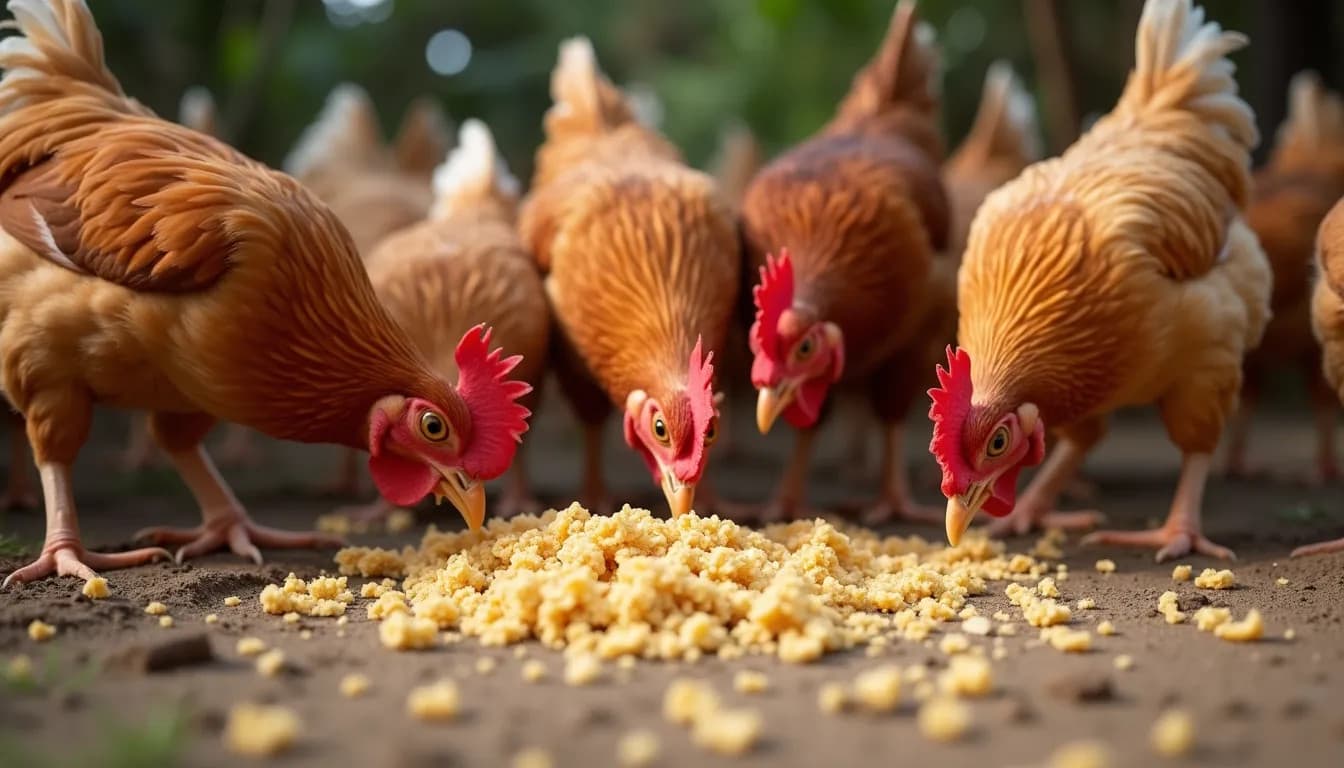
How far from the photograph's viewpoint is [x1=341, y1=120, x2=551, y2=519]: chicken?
4332 mm

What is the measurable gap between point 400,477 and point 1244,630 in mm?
2517

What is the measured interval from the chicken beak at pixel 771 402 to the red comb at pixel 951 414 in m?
0.79

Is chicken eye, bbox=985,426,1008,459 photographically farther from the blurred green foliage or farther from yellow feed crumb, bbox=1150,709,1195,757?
the blurred green foliage

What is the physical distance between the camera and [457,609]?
9.70 feet

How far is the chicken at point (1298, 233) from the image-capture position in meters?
5.89

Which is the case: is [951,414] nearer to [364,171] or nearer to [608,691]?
[608,691]

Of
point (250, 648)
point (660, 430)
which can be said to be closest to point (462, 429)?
point (660, 430)

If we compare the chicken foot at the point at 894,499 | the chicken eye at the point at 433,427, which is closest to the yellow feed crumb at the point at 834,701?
the chicken eye at the point at 433,427

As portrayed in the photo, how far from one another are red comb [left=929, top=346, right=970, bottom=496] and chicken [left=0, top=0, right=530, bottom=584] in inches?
51.9

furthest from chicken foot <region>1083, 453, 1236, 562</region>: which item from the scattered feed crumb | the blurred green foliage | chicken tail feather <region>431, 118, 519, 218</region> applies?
the blurred green foliage

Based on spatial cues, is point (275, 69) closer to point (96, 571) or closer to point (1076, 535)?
point (96, 571)

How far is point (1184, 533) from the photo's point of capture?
409 cm

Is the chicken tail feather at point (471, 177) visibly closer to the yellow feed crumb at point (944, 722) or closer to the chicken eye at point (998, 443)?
the chicken eye at point (998, 443)

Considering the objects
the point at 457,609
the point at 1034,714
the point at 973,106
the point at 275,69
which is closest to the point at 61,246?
the point at 457,609
